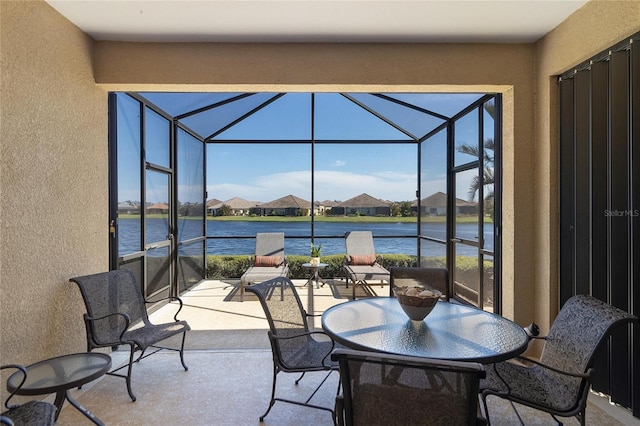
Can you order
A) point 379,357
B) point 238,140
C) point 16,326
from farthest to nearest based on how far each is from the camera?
point 238,140, point 16,326, point 379,357

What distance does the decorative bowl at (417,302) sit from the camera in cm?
203

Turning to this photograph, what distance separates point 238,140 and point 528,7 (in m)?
5.24

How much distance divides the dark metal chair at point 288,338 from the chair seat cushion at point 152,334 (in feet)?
3.56

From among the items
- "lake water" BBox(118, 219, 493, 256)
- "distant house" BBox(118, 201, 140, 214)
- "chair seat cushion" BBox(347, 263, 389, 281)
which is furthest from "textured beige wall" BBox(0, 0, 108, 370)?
"chair seat cushion" BBox(347, 263, 389, 281)

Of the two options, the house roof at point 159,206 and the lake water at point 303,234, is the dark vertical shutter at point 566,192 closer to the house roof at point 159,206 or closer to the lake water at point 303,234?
the lake water at point 303,234

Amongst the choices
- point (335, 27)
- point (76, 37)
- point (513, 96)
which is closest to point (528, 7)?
point (513, 96)

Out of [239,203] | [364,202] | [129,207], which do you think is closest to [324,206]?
[364,202]

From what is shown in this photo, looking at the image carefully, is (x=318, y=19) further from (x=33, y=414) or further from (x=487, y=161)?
(x=33, y=414)

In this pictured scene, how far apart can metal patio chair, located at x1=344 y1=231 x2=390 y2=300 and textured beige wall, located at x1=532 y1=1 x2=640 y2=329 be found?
2.78m

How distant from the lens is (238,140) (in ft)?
21.7

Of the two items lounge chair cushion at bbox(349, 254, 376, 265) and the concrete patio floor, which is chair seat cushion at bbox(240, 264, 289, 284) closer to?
lounge chair cushion at bbox(349, 254, 376, 265)

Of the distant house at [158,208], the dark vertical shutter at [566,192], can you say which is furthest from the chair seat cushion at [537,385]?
the distant house at [158,208]

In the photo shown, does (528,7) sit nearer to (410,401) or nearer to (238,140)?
(410,401)

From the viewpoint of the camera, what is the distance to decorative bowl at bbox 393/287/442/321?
2.03 m
